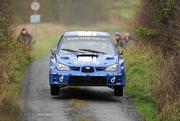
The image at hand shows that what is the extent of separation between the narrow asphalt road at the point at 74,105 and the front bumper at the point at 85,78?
20.4 inches

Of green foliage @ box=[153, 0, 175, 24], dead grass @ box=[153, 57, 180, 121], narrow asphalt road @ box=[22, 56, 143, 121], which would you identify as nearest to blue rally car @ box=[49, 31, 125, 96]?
narrow asphalt road @ box=[22, 56, 143, 121]

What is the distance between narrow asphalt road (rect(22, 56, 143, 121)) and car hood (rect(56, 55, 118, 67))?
1052 millimetres

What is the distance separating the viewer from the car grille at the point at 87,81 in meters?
16.6

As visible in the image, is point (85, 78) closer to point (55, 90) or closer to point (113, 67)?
point (113, 67)

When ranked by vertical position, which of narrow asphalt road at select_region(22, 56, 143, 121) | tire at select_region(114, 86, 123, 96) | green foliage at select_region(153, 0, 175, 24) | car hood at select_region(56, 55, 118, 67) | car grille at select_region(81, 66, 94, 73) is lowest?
narrow asphalt road at select_region(22, 56, 143, 121)

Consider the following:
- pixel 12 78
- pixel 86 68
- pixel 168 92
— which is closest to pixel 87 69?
pixel 86 68

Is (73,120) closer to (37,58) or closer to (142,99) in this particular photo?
(142,99)

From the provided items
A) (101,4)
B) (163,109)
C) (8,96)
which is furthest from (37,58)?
(101,4)

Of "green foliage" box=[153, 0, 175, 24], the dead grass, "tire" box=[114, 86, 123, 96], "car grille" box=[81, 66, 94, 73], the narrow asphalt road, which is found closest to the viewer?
the dead grass

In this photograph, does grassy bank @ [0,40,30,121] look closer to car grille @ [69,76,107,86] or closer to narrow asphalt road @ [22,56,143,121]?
narrow asphalt road @ [22,56,143,121]

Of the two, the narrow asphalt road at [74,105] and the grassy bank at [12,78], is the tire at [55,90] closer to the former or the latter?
the narrow asphalt road at [74,105]

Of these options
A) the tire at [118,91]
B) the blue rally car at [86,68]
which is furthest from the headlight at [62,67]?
the tire at [118,91]

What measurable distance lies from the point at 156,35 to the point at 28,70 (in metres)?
5.28

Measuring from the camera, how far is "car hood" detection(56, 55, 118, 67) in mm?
16656
